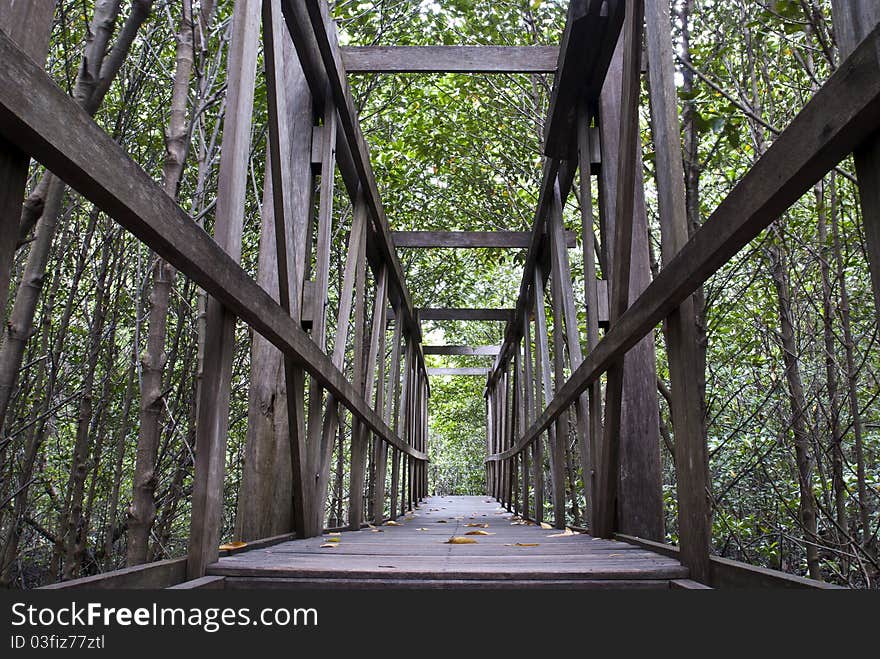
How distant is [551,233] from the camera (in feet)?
15.5

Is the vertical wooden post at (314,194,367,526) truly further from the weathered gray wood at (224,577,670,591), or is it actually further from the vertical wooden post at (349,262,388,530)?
the weathered gray wood at (224,577,670,591)

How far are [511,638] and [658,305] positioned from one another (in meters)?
0.92

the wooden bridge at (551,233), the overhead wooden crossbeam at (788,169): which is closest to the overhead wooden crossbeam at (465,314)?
the wooden bridge at (551,233)

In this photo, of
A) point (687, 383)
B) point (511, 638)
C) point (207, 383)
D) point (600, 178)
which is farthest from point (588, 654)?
point (600, 178)

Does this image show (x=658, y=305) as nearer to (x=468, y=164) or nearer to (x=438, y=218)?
(x=468, y=164)

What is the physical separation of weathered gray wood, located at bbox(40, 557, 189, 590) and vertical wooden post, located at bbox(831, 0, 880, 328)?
1258mm

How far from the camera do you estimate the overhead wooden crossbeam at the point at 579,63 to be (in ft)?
9.42

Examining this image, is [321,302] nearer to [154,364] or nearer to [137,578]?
[154,364]

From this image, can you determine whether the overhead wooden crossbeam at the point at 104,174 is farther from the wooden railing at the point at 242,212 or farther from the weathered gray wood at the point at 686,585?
the weathered gray wood at the point at 686,585

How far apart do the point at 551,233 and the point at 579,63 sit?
160 cm

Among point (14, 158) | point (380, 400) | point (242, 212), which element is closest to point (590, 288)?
point (242, 212)

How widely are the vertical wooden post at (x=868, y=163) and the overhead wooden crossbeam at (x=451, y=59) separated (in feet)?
11.5

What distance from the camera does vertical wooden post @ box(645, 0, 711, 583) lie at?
158cm

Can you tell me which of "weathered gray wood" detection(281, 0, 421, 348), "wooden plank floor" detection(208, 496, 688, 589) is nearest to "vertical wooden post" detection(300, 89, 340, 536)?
"weathered gray wood" detection(281, 0, 421, 348)
